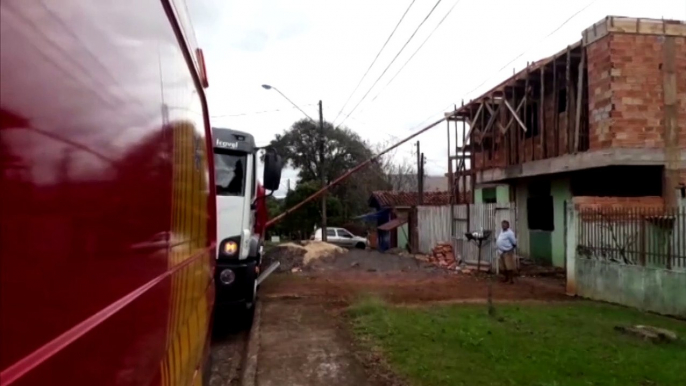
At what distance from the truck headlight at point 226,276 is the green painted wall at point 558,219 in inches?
478

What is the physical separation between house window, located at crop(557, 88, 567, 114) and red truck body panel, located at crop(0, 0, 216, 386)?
16.9m

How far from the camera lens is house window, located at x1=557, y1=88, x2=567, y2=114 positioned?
59.2 feet

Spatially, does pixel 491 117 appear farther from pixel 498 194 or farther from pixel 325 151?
pixel 325 151

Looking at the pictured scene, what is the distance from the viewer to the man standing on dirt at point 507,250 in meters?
16.4

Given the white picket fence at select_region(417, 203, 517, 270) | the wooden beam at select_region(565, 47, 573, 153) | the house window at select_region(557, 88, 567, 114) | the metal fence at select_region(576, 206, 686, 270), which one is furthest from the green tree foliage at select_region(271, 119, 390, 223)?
the metal fence at select_region(576, 206, 686, 270)

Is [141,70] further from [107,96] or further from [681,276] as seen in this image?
[681,276]

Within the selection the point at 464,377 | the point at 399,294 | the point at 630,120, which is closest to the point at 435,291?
the point at 399,294

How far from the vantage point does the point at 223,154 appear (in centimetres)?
999

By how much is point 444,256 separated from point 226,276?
14.3 metres

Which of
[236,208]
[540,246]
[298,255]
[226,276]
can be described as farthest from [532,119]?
[226,276]

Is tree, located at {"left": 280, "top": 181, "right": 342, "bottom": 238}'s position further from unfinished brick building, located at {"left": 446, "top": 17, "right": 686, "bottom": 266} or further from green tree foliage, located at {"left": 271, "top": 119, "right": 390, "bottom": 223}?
unfinished brick building, located at {"left": 446, "top": 17, "right": 686, "bottom": 266}

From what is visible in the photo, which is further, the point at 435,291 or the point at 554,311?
the point at 435,291

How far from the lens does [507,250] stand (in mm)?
16406

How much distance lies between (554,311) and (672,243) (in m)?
2.17
